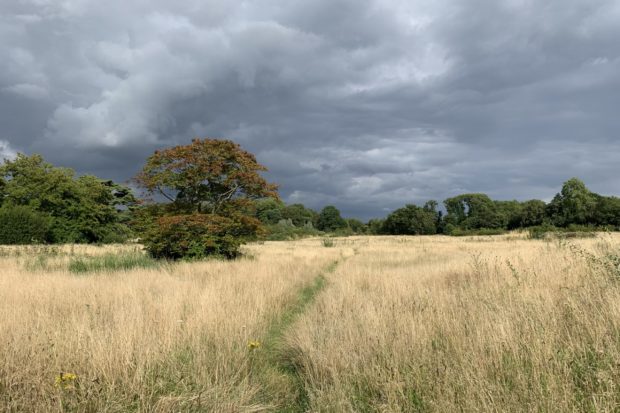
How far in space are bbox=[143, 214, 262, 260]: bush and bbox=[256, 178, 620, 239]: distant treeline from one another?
31097mm

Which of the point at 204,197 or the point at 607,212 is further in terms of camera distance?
the point at 607,212

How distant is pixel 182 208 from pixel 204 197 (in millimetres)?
1227

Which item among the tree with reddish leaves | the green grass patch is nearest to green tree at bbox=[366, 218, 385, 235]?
the tree with reddish leaves

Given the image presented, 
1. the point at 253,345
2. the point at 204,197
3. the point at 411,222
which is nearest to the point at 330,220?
the point at 411,222

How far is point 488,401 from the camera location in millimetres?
3174

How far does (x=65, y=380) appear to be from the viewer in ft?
12.1

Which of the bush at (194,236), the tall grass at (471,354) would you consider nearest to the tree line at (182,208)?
the bush at (194,236)

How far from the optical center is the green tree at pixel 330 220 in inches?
5556

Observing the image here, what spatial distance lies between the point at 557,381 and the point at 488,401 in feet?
2.39

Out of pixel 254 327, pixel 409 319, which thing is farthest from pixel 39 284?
pixel 409 319

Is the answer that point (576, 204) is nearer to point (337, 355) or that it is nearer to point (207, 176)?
point (207, 176)

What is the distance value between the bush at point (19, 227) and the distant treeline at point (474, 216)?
2436cm

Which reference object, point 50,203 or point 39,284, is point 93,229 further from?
point 39,284

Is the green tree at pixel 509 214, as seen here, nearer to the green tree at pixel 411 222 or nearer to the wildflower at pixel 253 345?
the green tree at pixel 411 222
